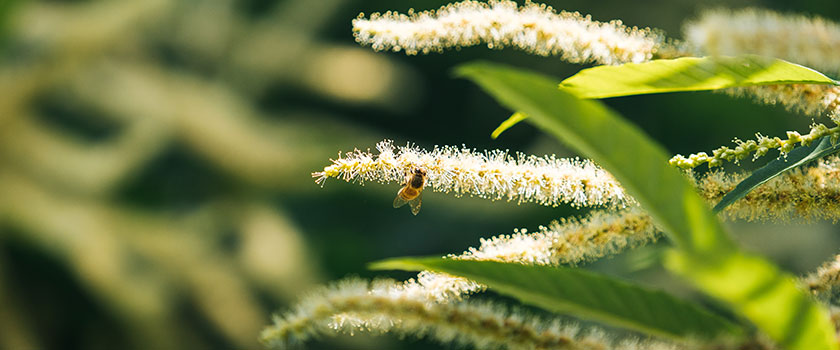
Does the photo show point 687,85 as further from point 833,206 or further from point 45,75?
point 45,75

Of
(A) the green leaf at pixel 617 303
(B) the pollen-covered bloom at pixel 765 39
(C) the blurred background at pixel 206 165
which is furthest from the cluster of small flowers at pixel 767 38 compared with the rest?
(C) the blurred background at pixel 206 165

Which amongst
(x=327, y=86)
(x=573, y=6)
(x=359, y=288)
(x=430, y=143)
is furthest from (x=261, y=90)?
(x=359, y=288)

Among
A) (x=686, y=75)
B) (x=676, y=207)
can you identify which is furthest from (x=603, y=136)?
(x=686, y=75)

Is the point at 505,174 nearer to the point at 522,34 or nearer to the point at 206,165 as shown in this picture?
the point at 522,34

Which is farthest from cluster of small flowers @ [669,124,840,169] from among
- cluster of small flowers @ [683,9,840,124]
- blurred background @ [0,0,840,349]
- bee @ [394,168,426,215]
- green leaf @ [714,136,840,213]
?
blurred background @ [0,0,840,349]

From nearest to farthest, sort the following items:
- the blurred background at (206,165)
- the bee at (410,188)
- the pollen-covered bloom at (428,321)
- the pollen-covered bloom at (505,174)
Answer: the pollen-covered bloom at (428,321), the pollen-covered bloom at (505,174), the bee at (410,188), the blurred background at (206,165)

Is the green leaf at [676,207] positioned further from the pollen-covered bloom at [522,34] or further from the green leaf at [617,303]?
the pollen-covered bloom at [522,34]

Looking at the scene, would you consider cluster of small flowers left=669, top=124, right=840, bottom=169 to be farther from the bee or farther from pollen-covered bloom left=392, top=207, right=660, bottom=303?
the bee
